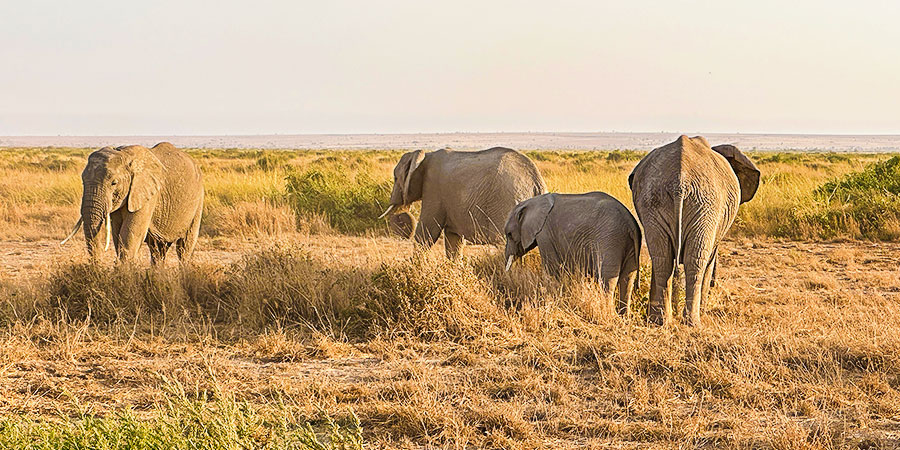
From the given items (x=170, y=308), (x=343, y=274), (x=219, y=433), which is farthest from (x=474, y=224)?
(x=219, y=433)

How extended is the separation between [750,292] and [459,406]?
502 centimetres

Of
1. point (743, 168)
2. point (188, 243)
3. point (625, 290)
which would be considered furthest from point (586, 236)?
point (188, 243)

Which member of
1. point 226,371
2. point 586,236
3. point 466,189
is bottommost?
point 226,371

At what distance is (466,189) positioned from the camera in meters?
9.20

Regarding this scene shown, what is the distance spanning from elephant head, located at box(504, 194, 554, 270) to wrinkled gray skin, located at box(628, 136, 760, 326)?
840 mm

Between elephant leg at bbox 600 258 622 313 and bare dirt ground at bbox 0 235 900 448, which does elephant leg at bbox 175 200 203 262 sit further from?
elephant leg at bbox 600 258 622 313

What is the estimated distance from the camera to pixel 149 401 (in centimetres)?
534

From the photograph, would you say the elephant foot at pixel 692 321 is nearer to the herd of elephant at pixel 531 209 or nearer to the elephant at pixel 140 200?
the herd of elephant at pixel 531 209

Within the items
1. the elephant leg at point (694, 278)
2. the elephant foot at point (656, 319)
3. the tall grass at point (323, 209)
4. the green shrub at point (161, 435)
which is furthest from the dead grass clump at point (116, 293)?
the tall grass at point (323, 209)

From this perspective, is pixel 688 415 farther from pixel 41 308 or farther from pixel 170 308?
pixel 41 308

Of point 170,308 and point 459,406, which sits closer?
point 459,406

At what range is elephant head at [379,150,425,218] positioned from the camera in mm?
9688

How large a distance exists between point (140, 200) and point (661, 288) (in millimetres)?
4933

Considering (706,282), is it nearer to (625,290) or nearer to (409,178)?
(625,290)
